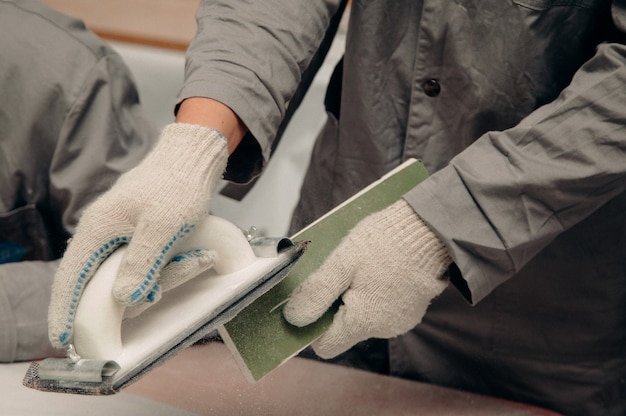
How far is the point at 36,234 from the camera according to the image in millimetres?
1157

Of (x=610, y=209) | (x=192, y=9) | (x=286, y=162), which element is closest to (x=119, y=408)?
(x=610, y=209)

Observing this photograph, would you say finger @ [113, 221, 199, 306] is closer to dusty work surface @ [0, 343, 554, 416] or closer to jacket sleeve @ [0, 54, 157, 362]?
dusty work surface @ [0, 343, 554, 416]

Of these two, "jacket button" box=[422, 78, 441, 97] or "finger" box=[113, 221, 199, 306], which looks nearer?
"finger" box=[113, 221, 199, 306]

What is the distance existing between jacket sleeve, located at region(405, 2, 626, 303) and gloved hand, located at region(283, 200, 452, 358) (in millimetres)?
25

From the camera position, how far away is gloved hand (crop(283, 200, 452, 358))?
774mm

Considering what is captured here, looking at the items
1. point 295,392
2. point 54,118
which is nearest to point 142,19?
point 54,118

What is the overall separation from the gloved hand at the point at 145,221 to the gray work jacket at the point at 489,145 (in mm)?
84

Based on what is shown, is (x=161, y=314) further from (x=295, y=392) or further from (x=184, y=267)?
(x=295, y=392)

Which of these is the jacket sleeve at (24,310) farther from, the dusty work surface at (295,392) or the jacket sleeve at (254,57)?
the jacket sleeve at (254,57)

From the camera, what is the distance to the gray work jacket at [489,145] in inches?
30.4

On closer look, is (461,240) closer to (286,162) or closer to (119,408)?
(119,408)

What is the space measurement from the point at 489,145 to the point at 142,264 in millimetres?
376

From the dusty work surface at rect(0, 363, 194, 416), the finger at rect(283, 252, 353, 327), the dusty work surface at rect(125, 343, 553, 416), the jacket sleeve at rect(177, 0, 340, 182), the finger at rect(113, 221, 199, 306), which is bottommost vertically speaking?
the dusty work surface at rect(125, 343, 553, 416)

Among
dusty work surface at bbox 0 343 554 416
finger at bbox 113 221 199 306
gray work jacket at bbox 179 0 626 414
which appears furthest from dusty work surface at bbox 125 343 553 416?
finger at bbox 113 221 199 306
